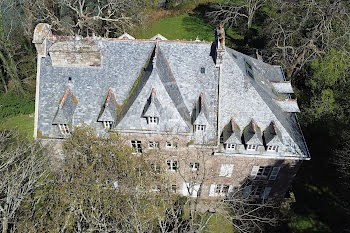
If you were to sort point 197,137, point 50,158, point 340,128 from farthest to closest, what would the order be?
point 340,128 < point 50,158 < point 197,137

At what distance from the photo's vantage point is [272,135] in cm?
3136

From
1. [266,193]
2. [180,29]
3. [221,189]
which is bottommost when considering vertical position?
[221,189]

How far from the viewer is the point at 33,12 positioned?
5478 centimetres

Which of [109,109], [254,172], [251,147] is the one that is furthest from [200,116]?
[254,172]

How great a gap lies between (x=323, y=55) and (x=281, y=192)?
2872 centimetres

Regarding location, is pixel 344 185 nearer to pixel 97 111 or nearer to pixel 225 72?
pixel 225 72

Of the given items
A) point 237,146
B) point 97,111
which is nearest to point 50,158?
point 97,111

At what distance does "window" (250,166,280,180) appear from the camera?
33.8 meters

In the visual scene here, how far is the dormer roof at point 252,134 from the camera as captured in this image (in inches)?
1221

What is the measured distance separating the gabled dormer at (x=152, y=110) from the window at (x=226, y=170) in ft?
33.8

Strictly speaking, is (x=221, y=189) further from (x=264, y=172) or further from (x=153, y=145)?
(x=153, y=145)

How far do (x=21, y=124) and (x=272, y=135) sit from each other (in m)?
43.2

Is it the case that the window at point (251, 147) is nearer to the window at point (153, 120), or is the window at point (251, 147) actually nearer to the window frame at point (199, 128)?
the window frame at point (199, 128)

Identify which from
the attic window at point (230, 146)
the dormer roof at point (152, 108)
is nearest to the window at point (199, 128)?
the attic window at point (230, 146)
